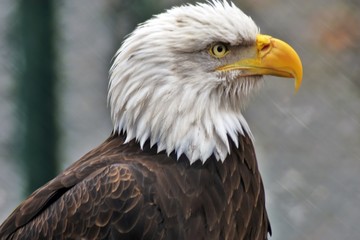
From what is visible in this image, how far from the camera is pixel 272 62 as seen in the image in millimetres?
3943

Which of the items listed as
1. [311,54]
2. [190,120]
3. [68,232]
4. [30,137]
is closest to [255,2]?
[311,54]

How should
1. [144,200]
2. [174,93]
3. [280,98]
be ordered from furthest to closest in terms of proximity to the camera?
[280,98] → [174,93] → [144,200]

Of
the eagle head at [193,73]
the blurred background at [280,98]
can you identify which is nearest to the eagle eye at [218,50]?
the eagle head at [193,73]

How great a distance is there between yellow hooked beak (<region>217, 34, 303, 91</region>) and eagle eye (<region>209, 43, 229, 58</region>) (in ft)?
0.14

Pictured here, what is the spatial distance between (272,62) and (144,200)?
2.02 ft

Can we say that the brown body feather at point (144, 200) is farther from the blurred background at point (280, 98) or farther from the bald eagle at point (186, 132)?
the blurred background at point (280, 98)

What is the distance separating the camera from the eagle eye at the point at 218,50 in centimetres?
393

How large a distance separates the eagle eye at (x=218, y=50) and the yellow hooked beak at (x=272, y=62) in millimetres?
43

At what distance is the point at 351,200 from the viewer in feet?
17.2

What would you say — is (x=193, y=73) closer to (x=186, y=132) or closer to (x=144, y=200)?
(x=186, y=132)

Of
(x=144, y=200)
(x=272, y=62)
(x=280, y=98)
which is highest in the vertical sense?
(x=272, y=62)

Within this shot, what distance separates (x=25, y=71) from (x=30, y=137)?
0.28 metres

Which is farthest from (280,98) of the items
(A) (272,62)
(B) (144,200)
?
(B) (144,200)

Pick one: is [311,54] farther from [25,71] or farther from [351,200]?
[25,71]
